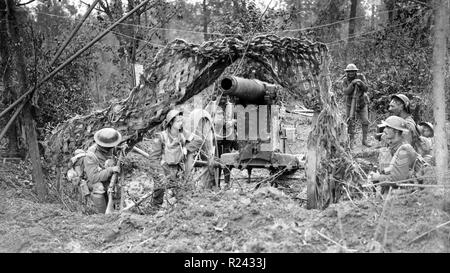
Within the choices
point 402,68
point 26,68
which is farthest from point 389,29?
point 26,68

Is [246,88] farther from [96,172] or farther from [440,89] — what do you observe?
[440,89]

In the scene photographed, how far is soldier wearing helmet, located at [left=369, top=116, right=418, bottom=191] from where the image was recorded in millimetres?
5699

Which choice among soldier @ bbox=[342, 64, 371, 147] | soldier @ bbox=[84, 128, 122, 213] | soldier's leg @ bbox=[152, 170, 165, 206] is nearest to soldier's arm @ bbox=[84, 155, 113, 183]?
soldier @ bbox=[84, 128, 122, 213]

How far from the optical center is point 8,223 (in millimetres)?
5469

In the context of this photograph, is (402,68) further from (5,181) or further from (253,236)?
(253,236)

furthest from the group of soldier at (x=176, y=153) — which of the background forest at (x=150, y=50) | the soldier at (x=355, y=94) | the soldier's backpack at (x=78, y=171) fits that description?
the soldier at (x=355, y=94)

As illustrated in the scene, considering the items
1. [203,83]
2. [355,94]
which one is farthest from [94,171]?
[355,94]

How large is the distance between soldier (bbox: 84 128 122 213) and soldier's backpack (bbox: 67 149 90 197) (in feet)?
0.61

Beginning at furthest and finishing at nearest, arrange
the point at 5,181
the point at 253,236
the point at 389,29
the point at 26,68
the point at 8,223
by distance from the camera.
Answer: the point at 389,29, the point at 5,181, the point at 26,68, the point at 8,223, the point at 253,236

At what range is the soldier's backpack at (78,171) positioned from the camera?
7336 mm

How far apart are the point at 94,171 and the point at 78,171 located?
1.63ft

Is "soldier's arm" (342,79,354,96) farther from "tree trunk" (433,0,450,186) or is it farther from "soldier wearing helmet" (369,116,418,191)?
"tree trunk" (433,0,450,186)
